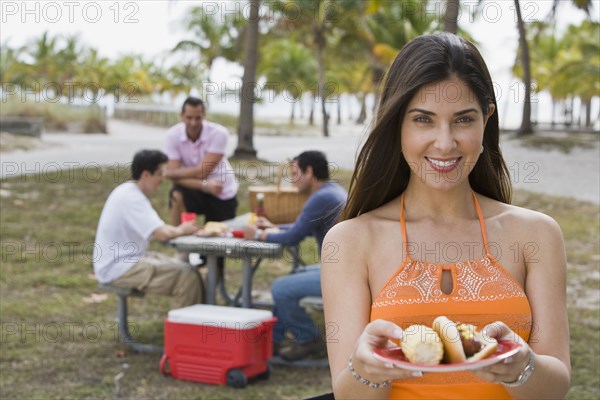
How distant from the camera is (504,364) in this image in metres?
1.84

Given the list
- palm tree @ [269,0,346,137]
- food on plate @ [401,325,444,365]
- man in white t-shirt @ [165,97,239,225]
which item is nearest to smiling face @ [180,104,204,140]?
man in white t-shirt @ [165,97,239,225]

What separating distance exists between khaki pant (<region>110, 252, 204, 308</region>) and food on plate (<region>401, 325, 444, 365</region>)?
5420 millimetres

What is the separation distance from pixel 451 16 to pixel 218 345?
30.7ft

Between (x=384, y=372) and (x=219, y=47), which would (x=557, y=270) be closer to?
(x=384, y=372)

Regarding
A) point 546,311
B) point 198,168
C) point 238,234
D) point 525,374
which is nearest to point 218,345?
point 238,234

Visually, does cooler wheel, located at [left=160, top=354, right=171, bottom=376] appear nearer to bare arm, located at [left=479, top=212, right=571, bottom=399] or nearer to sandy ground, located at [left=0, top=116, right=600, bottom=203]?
bare arm, located at [left=479, top=212, right=571, bottom=399]

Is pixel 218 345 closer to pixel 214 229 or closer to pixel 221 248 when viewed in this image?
pixel 221 248

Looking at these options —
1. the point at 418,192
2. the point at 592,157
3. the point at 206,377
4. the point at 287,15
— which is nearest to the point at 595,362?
the point at 206,377

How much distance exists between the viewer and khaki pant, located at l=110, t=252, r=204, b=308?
7.09 metres

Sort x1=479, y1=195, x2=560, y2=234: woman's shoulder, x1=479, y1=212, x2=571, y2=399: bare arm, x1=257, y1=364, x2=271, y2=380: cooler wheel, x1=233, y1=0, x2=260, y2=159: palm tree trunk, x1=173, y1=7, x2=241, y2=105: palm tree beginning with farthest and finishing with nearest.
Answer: x1=173, y1=7, x2=241, y2=105: palm tree
x1=233, y1=0, x2=260, y2=159: palm tree trunk
x1=257, y1=364, x2=271, y2=380: cooler wheel
x1=479, y1=195, x2=560, y2=234: woman's shoulder
x1=479, y1=212, x2=571, y2=399: bare arm

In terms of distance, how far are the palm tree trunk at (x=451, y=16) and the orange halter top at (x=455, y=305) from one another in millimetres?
12474

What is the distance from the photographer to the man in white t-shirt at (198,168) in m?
8.76

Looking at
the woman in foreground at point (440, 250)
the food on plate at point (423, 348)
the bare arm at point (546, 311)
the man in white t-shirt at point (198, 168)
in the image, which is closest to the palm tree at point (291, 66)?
the man in white t-shirt at point (198, 168)

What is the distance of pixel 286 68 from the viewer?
65375mm
